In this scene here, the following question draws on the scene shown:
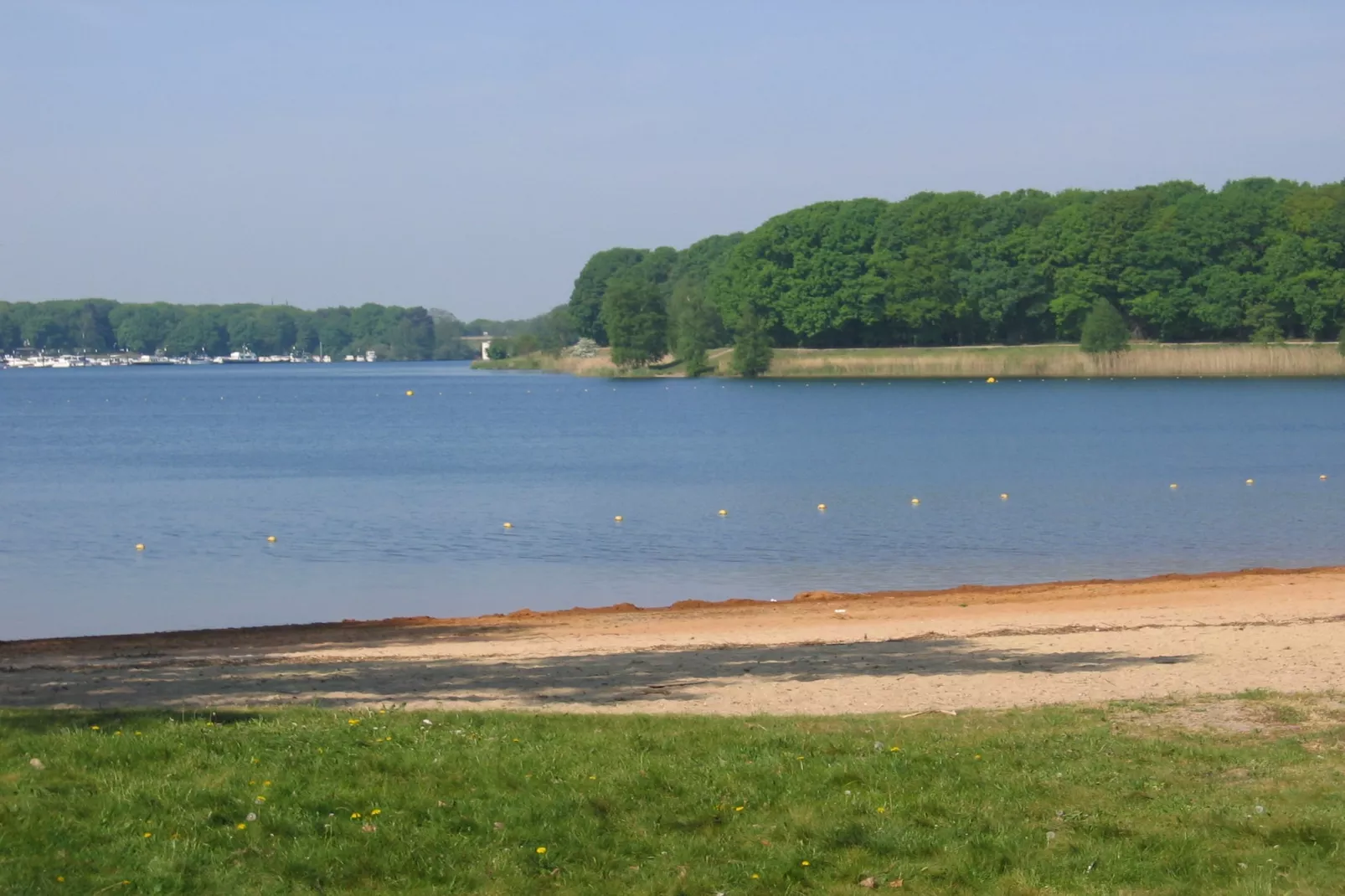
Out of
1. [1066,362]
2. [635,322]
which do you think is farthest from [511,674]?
[635,322]

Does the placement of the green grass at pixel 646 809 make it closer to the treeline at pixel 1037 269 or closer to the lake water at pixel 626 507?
the lake water at pixel 626 507

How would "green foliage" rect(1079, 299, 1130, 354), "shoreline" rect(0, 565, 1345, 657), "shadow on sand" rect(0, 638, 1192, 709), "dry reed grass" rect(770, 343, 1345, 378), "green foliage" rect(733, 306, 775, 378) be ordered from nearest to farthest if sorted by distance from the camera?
"shadow on sand" rect(0, 638, 1192, 709) < "shoreline" rect(0, 565, 1345, 657) < "dry reed grass" rect(770, 343, 1345, 378) < "green foliage" rect(1079, 299, 1130, 354) < "green foliage" rect(733, 306, 775, 378)

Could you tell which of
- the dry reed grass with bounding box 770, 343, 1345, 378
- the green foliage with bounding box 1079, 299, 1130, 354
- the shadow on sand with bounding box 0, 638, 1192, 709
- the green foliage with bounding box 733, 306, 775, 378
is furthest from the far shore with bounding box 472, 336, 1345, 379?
the shadow on sand with bounding box 0, 638, 1192, 709

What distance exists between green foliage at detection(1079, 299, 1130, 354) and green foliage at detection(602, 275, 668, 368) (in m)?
48.0

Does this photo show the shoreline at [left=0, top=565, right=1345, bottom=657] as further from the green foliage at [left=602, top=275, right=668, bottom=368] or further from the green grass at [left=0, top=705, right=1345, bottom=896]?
the green foliage at [left=602, top=275, right=668, bottom=368]

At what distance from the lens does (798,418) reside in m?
83.3

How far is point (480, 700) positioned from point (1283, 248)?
12164cm

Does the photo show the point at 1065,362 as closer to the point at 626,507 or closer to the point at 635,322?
the point at 635,322

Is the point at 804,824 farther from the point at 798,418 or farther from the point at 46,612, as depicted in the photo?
the point at 798,418

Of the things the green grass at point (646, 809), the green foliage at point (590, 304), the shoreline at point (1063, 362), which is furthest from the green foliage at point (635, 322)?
the green grass at point (646, 809)

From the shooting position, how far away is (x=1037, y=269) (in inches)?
5007

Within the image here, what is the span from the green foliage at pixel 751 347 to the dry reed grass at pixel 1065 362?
64.1 inches

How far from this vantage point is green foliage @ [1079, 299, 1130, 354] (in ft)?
393

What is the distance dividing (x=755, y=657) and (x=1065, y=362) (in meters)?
115
